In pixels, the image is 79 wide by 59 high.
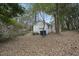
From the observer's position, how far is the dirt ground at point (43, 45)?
5.45ft

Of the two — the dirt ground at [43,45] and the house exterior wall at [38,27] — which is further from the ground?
the house exterior wall at [38,27]

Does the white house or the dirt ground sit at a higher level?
the white house

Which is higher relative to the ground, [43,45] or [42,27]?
[42,27]

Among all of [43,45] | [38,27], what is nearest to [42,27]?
[38,27]

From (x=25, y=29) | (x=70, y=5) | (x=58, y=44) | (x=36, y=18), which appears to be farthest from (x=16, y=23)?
(x=70, y=5)

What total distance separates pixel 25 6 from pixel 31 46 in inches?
18.0

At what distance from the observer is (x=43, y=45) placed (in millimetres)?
1678

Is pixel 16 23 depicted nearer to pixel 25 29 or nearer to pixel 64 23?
pixel 25 29

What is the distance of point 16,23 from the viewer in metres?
1.67

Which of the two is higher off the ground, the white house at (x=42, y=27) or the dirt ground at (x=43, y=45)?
the white house at (x=42, y=27)

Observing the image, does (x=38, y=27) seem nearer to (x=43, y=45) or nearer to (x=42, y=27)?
(x=42, y=27)

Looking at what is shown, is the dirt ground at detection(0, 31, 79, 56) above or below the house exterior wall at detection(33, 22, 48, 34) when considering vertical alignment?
below

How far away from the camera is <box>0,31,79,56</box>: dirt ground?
1662 mm

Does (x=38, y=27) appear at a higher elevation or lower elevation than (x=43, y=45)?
higher
